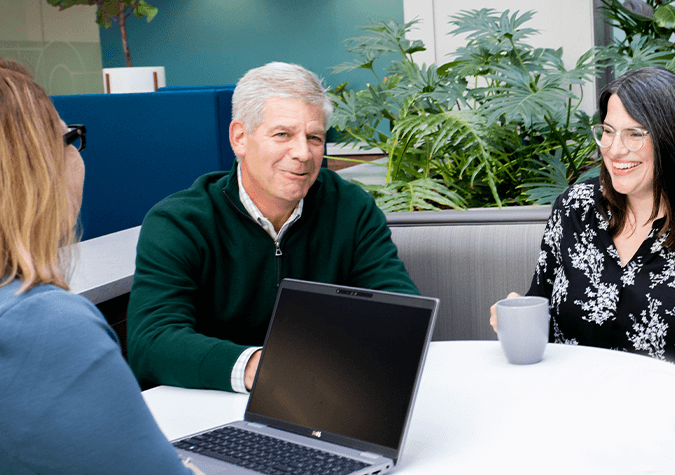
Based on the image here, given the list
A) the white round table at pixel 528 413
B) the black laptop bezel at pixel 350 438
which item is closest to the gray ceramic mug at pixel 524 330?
the white round table at pixel 528 413

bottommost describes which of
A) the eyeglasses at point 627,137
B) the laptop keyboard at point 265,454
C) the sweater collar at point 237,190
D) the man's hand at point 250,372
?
the laptop keyboard at point 265,454

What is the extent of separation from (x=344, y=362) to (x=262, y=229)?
63cm

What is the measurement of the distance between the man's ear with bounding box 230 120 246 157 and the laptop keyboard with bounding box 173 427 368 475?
2.53ft

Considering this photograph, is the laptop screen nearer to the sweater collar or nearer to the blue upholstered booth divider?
the sweater collar

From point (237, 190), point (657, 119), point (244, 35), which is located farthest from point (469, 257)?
point (244, 35)

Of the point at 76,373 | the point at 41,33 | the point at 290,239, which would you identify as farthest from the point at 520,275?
the point at 41,33

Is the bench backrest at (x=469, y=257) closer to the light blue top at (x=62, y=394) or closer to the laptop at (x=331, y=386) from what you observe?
the laptop at (x=331, y=386)

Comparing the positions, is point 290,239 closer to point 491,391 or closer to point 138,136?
point 491,391

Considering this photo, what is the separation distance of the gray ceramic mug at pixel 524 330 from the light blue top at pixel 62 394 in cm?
70

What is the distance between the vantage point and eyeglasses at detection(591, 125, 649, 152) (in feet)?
5.08

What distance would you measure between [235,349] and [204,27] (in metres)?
6.50

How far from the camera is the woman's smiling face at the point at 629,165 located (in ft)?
5.04

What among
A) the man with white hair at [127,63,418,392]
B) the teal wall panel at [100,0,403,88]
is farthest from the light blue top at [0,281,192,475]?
the teal wall panel at [100,0,403,88]

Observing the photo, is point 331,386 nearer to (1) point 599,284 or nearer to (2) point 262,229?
(2) point 262,229
